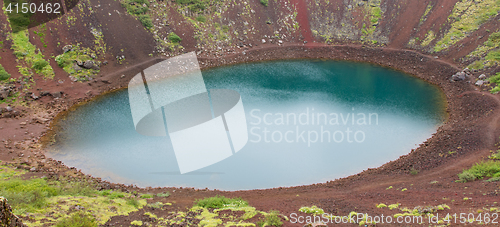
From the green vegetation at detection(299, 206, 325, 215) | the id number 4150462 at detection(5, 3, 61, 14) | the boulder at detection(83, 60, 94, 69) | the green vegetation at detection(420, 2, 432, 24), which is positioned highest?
the green vegetation at detection(420, 2, 432, 24)

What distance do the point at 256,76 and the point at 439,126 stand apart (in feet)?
71.7

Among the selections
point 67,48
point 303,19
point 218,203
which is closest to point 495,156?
point 218,203

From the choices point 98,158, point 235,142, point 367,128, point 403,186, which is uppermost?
point 367,128

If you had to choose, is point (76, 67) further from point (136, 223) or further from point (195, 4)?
point (136, 223)

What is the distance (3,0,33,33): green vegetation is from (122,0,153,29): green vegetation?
1192 centimetres

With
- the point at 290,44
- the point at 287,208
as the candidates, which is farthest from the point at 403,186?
the point at 290,44

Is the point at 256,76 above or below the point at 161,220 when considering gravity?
above

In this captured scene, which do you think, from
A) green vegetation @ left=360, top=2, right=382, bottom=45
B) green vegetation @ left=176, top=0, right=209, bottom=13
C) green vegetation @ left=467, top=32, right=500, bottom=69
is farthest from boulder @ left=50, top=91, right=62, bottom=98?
green vegetation @ left=467, top=32, right=500, bottom=69

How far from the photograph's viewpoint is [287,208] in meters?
15.3

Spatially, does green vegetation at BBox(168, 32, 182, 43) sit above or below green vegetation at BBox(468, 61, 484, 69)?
above

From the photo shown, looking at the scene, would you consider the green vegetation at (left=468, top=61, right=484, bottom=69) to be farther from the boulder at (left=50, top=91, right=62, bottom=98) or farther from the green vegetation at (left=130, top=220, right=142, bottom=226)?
the boulder at (left=50, top=91, right=62, bottom=98)

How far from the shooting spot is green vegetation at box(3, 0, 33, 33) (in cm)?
3520

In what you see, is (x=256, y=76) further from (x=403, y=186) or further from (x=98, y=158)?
(x=403, y=186)

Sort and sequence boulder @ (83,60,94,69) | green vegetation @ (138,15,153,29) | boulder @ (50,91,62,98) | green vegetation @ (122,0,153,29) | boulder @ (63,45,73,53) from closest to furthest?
1. boulder @ (50,91,62,98)
2. boulder @ (83,60,94,69)
3. boulder @ (63,45,73,53)
4. green vegetation @ (138,15,153,29)
5. green vegetation @ (122,0,153,29)
